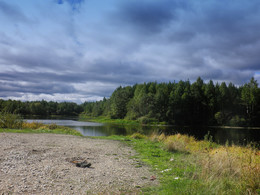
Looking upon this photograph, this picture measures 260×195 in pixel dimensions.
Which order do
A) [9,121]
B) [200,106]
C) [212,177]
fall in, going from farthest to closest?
1. [200,106]
2. [9,121]
3. [212,177]

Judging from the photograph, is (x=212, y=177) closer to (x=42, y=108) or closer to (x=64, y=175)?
(x=64, y=175)

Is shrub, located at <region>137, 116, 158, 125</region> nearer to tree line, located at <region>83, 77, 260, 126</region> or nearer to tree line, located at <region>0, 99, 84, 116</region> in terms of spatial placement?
tree line, located at <region>83, 77, 260, 126</region>

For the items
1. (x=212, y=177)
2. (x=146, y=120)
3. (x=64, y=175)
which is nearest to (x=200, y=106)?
(x=146, y=120)

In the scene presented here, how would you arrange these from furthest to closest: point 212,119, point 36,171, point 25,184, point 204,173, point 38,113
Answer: point 38,113 → point 212,119 → point 36,171 → point 204,173 → point 25,184

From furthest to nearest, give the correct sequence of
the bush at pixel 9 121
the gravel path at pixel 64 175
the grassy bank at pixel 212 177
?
the bush at pixel 9 121
the gravel path at pixel 64 175
the grassy bank at pixel 212 177

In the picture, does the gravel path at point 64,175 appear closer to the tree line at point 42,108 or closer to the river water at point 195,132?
the river water at point 195,132

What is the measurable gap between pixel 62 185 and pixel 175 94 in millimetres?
72218

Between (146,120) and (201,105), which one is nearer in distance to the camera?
(146,120)

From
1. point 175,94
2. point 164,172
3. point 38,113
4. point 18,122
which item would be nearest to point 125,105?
point 175,94

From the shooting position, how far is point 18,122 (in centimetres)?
2167

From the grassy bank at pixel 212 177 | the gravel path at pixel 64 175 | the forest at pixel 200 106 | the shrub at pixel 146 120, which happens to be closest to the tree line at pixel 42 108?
the forest at pixel 200 106

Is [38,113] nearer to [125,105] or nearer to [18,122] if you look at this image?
[125,105]

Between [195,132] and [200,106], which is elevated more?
[200,106]

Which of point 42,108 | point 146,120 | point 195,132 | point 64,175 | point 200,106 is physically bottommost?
point 195,132
